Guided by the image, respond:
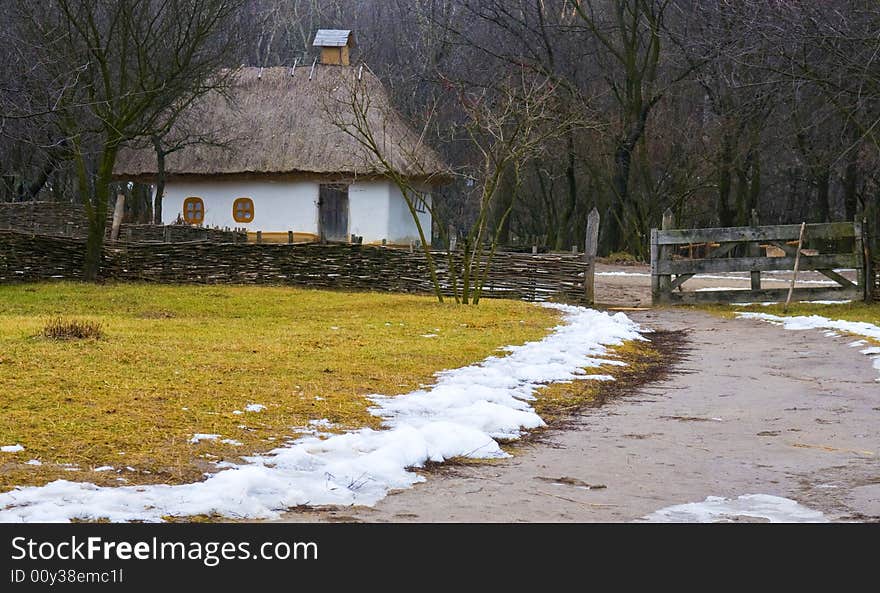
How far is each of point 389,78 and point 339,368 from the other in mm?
38482

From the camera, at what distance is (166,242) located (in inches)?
981

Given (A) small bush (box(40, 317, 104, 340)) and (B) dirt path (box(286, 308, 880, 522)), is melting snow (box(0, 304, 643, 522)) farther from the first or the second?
(A) small bush (box(40, 317, 104, 340))

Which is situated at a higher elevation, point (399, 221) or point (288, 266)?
point (399, 221)

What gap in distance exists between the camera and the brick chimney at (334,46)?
41.1m

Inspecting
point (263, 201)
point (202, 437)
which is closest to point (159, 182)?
point (263, 201)

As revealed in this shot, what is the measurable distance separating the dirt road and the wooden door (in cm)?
2728

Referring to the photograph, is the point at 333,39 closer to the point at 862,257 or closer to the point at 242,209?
the point at 242,209

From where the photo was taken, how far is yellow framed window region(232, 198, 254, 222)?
37.8 meters

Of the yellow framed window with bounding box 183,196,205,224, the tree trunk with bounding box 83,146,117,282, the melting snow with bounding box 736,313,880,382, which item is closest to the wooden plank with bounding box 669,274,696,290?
the melting snow with bounding box 736,313,880,382

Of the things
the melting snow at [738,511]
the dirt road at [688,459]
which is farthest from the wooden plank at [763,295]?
the melting snow at [738,511]

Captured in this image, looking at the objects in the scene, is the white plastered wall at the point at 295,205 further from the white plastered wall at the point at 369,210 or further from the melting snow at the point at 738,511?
the melting snow at the point at 738,511

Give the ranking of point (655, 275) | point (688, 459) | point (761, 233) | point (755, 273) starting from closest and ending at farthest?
point (688, 459), point (761, 233), point (755, 273), point (655, 275)

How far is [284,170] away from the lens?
121 ft

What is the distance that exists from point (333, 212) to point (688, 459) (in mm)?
37041
